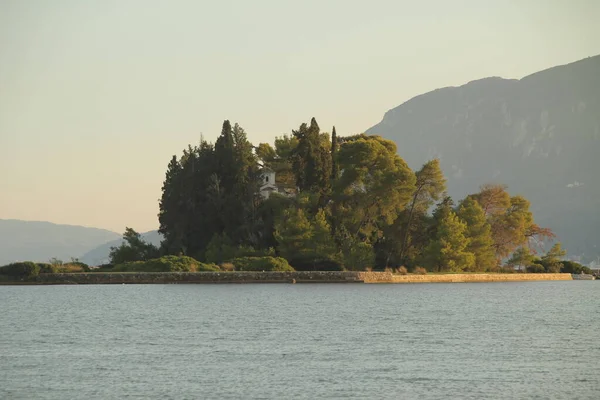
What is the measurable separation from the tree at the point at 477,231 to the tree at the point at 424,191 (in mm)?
4589

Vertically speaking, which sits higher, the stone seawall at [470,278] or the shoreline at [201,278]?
the shoreline at [201,278]

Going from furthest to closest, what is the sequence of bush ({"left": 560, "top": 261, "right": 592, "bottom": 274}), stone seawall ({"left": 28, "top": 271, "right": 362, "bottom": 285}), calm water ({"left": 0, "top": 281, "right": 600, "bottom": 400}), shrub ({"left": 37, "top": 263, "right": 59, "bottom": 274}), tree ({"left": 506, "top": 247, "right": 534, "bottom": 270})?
bush ({"left": 560, "top": 261, "right": 592, "bottom": 274})
tree ({"left": 506, "top": 247, "right": 534, "bottom": 270})
shrub ({"left": 37, "top": 263, "right": 59, "bottom": 274})
stone seawall ({"left": 28, "top": 271, "right": 362, "bottom": 285})
calm water ({"left": 0, "top": 281, "right": 600, "bottom": 400})

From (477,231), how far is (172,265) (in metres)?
31.1

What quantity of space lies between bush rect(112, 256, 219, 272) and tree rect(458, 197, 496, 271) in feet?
87.8

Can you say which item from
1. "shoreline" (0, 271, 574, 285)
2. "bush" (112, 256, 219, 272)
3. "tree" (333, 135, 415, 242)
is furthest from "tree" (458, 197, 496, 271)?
"bush" (112, 256, 219, 272)

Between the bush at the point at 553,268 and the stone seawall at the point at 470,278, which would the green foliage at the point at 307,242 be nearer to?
the stone seawall at the point at 470,278

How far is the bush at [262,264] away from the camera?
84.1m

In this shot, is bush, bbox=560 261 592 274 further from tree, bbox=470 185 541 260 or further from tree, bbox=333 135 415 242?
tree, bbox=333 135 415 242

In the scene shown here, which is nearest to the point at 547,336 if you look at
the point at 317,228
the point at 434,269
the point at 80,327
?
the point at 80,327

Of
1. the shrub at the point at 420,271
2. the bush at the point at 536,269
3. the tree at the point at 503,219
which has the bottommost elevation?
the shrub at the point at 420,271

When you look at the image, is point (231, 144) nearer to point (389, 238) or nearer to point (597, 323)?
point (389, 238)

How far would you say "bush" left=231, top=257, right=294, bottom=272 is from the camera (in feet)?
276

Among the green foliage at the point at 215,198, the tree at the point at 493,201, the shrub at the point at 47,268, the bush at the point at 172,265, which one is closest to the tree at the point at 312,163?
the green foliage at the point at 215,198

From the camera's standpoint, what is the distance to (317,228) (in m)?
85.1
